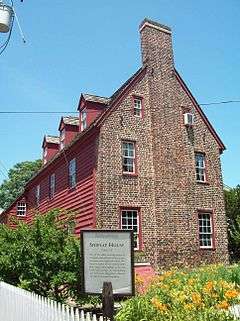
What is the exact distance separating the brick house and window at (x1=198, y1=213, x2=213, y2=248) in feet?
0.16

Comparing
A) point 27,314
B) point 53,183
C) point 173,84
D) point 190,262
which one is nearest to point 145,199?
point 190,262

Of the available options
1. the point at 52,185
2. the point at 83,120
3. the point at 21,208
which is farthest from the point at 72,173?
the point at 21,208

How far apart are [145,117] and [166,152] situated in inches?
78.9

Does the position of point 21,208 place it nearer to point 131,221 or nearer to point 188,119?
point 131,221

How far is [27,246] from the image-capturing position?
10.8 meters

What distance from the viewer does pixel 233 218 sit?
2638 cm

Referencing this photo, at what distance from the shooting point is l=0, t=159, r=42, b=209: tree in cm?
6925

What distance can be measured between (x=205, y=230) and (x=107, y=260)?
16.4 meters

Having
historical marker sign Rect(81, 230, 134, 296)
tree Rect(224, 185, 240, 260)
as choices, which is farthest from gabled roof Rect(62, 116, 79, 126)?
historical marker sign Rect(81, 230, 134, 296)

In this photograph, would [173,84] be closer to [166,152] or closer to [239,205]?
[166,152]

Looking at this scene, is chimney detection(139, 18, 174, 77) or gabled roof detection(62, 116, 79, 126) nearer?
chimney detection(139, 18, 174, 77)

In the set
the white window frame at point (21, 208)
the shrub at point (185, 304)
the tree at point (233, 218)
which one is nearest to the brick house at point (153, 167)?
the tree at point (233, 218)

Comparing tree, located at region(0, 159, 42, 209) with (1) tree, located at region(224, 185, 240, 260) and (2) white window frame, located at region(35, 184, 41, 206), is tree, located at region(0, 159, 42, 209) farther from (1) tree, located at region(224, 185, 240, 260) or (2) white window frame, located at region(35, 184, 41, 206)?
(1) tree, located at region(224, 185, 240, 260)

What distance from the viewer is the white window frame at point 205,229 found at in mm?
21812
